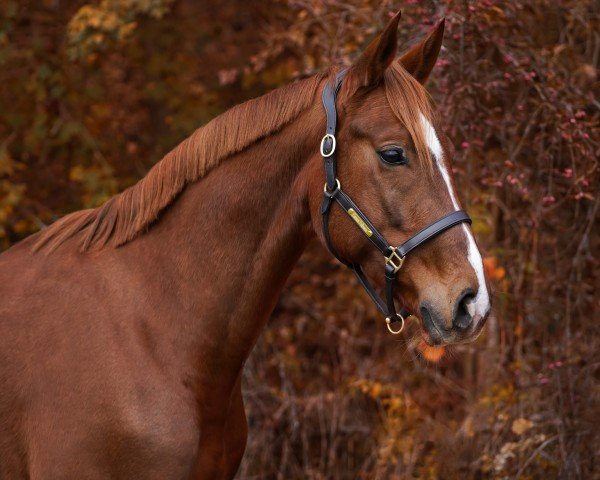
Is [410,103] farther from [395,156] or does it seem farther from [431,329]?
[431,329]

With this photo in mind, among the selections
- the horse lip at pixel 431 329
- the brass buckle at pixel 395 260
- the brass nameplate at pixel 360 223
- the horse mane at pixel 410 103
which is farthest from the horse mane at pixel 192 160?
the horse lip at pixel 431 329

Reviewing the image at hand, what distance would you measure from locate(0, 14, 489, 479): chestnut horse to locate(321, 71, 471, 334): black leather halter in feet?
0.10

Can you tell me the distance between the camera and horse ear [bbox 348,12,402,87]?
2586mm

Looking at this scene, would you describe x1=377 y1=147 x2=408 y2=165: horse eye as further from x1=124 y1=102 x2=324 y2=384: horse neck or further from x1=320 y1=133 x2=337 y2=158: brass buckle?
x1=124 y1=102 x2=324 y2=384: horse neck

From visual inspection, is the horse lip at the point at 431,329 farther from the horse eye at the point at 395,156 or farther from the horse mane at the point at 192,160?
the horse mane at the point at 192,160

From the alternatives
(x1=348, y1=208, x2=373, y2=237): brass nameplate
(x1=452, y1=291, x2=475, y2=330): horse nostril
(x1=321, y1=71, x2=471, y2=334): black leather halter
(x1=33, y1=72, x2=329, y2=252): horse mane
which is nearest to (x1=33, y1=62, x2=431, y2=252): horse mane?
(x1=33, y1=72, x2=329, y2=252): horse mane

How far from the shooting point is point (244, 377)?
560cm

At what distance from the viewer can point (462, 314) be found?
2475 millimetres

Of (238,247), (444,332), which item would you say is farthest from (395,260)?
(238,247)

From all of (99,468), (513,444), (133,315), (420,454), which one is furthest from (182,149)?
(420,454)

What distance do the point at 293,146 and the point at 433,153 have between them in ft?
1.66

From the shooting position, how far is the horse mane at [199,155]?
2.82 meters

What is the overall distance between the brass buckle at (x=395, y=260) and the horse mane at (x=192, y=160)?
618mm

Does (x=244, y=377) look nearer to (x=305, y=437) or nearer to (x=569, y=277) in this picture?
(x=305, y=437)
